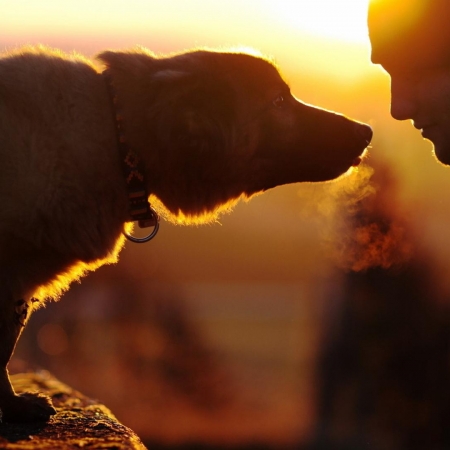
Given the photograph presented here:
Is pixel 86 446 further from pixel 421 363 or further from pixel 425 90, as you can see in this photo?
pixel 421 363

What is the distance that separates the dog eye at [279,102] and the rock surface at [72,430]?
209 cm

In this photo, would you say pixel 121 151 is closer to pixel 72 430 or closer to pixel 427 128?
pixel 72 430

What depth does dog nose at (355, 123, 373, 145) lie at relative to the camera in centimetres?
546

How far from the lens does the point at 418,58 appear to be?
16.4 ft

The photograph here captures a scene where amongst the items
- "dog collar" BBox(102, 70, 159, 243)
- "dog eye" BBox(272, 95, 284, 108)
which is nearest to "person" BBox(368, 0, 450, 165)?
"dog eye" BBox(272, 95, 284, 108)

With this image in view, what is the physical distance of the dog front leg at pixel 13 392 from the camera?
424 cm

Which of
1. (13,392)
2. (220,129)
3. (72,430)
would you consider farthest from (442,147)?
(13,392)

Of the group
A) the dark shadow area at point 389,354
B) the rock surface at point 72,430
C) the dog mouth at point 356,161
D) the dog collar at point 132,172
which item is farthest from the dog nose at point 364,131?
the dark shadow area at point 389,354

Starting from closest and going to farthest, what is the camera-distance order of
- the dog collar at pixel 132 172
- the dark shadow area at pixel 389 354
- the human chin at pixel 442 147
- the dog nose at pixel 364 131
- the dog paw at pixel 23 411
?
the dog paw at pixel 23 411 → the dog collar at pixel 132 172 → the human chin at pixel 442 147 → the dog nose at pixel 364 131 → the dark shadow area at pixel 389 354

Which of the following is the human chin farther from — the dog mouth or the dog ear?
the dog ear

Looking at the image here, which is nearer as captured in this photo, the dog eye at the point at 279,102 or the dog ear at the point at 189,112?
the dog ear at the point at 189,112

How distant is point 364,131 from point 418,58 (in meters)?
0.67

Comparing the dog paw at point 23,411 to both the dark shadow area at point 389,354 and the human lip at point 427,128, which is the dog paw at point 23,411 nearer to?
the human lip at point 427,128

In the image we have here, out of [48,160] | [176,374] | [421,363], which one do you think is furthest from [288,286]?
[48,160]
